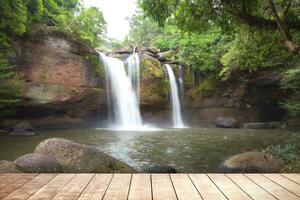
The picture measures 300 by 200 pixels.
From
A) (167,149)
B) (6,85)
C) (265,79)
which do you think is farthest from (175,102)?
(6,85)

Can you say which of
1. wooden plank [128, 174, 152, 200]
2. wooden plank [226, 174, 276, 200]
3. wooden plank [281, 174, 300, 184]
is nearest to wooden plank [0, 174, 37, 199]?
wooden plank [128, 174, 152, 200]

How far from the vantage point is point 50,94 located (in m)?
19.4

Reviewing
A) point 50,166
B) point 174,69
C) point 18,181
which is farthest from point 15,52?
point 18,181

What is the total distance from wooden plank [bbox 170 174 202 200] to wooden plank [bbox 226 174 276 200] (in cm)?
48

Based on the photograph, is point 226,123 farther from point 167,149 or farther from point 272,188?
point 272,188

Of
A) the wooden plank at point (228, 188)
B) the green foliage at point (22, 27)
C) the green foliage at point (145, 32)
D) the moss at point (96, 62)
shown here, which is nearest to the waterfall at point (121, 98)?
the moss at point (96, 62)

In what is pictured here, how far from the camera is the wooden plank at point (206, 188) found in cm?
293

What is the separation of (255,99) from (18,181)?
2259 centimetres

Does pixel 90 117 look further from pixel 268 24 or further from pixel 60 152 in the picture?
Result: pixel 268 24

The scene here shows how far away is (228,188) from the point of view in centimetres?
319

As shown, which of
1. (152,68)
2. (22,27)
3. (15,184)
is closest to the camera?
(15,184)

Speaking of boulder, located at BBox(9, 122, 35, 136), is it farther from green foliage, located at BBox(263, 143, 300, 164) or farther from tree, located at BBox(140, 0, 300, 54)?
green foliage, located at BBox(263, 143, 300, 164)

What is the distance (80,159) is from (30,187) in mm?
4572

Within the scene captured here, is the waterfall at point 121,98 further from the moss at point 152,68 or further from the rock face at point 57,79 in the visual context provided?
the moss at point 152,68
